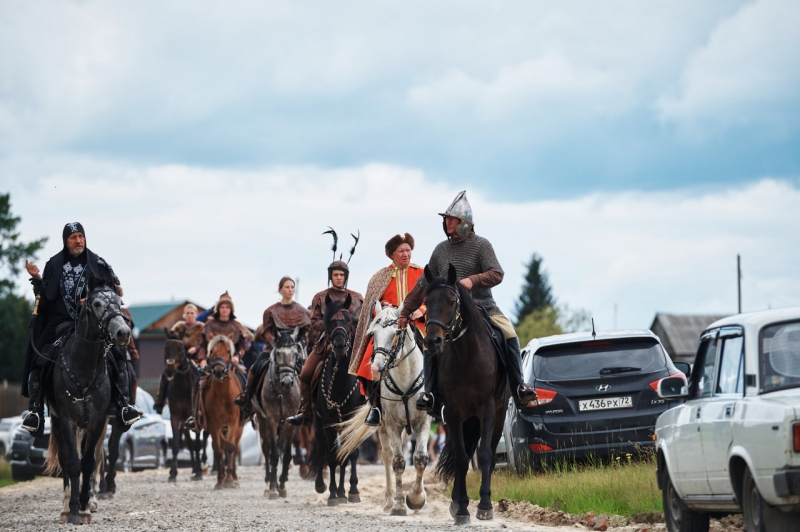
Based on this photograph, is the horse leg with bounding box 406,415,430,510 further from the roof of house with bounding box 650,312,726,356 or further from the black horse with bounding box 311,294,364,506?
the roof of house with bounding box 650,312,726,356

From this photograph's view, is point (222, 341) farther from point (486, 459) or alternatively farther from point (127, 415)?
point (486, 459)

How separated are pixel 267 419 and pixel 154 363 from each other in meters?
77.8

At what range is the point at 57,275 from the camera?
14633mm

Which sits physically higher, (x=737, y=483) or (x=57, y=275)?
(x=57, y=275)

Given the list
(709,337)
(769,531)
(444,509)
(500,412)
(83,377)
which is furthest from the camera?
(444,509)

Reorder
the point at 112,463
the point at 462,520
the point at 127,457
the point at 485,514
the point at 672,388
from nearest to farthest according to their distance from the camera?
the point at 672,388 → the point at 462,520 → the point at 485,514 → the point at 112,463 → the point at 127,457

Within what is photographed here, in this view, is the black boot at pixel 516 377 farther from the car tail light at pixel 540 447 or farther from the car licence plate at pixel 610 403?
the car licence plate at pixel 610 403

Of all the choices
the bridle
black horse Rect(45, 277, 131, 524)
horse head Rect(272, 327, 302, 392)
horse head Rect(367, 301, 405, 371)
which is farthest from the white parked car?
horse head Rect(272, 327, 302, 392)

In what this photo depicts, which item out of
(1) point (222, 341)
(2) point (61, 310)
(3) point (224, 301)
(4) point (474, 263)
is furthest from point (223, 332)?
(4) point (474, 263)

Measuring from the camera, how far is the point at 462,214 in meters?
13.6

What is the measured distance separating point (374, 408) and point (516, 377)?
7.63 feet

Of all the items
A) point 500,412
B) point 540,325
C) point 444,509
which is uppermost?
point 540,325

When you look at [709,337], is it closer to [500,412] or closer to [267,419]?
[500,412]

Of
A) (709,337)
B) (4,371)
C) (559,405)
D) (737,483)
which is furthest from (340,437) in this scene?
(4,371)
